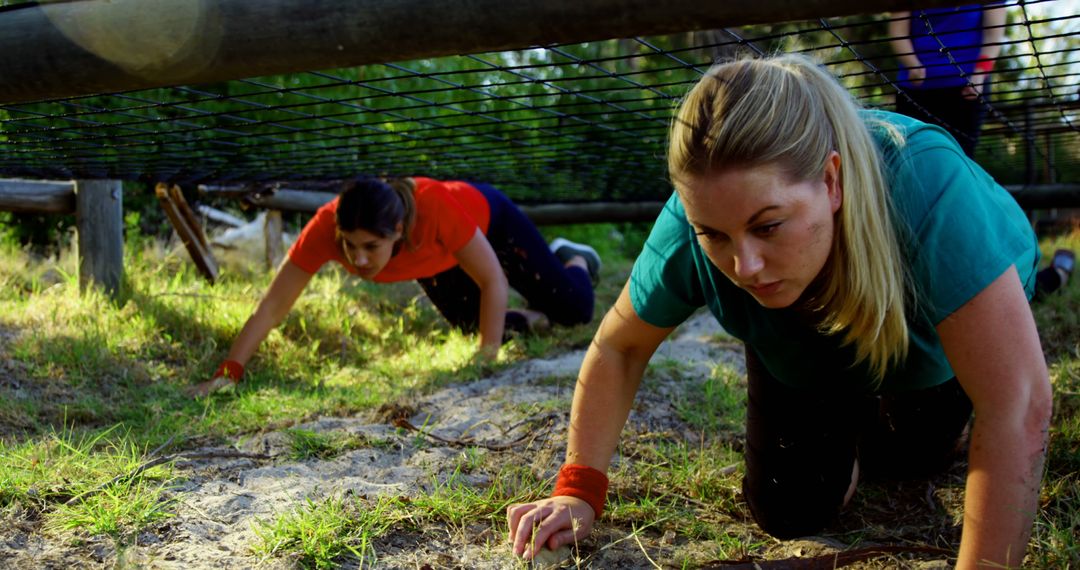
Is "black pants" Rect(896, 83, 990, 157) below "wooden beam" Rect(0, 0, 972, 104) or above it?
below

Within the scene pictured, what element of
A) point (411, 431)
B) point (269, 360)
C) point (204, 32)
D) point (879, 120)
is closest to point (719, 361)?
point (411, 431)

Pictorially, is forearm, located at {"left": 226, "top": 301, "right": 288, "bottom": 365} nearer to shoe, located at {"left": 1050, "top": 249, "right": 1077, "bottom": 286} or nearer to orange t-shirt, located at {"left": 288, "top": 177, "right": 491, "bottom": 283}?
orange t-shirt, located at {"left": 288, "top": 177, "right": 491, "bottom": 283}

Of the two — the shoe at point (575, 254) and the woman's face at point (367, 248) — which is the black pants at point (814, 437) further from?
the shoe at point (575, 254)

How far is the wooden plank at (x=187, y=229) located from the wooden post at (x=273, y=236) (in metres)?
0.45

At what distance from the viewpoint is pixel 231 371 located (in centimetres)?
381

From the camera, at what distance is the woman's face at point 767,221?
1.51 meters

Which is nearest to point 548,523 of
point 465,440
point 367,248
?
point 465,440

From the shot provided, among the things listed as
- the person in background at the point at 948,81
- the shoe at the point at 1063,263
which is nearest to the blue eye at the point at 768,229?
the person in background at the point at 948,81

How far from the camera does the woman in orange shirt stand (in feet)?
12.4

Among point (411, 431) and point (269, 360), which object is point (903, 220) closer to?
point (411, 431)

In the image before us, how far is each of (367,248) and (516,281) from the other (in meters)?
1.20

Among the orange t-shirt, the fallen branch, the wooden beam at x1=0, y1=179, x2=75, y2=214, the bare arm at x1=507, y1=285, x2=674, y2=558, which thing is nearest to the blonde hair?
the bare arm at x1=507, y1=285, x2=674, y2=558

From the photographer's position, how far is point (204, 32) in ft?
4.84

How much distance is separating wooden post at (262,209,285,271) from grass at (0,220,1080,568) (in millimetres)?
210
